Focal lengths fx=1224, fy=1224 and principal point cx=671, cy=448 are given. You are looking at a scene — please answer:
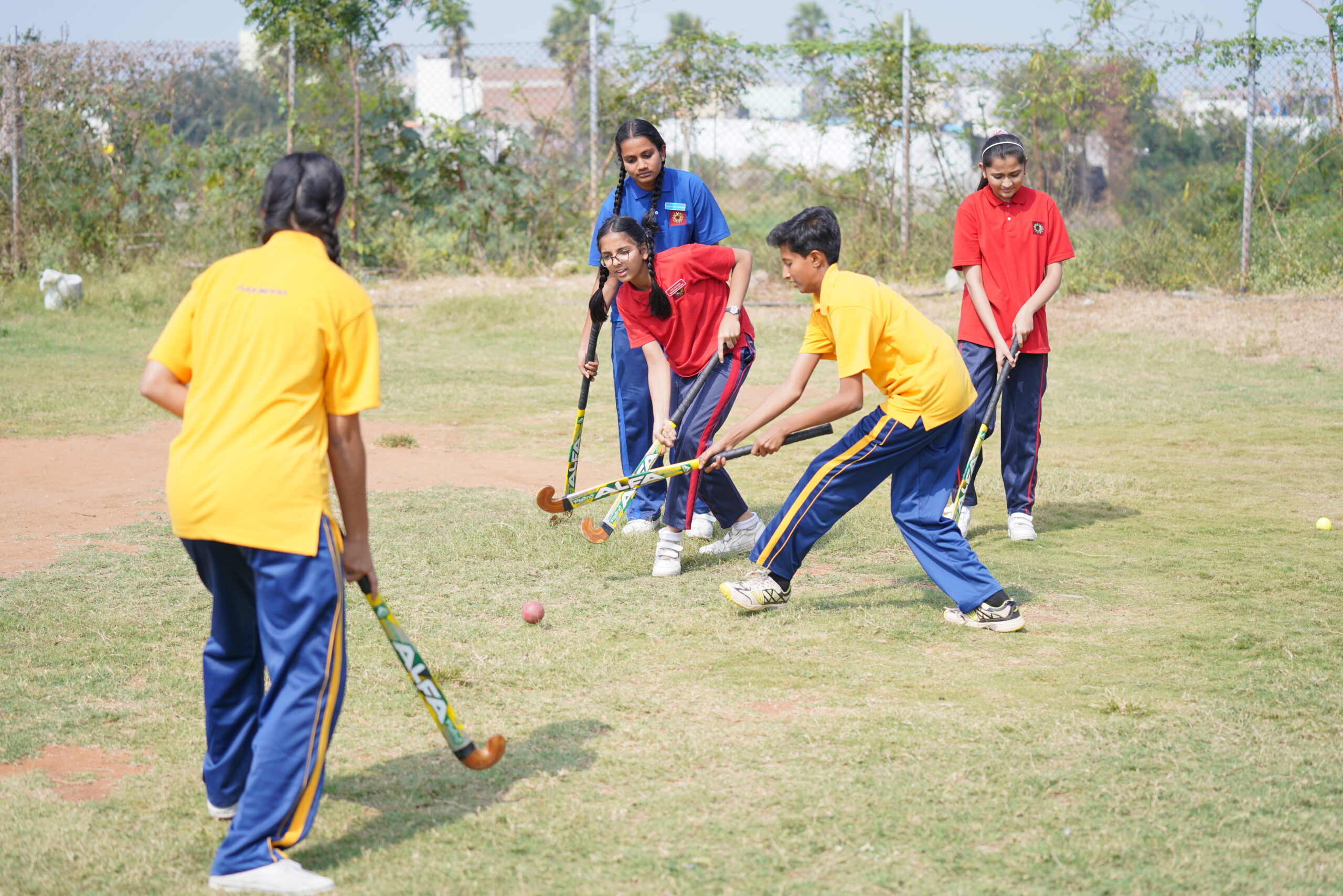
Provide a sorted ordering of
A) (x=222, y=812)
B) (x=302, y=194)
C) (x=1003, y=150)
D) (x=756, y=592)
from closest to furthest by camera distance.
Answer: (x=302, y=194) < (x=222, y=812) < (x=756, y=592) < (x=1003, y=150)

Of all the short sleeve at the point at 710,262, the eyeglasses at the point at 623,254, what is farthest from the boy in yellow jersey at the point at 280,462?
the short sleeve at the point at 710,262

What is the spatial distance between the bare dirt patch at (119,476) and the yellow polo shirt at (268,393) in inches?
124

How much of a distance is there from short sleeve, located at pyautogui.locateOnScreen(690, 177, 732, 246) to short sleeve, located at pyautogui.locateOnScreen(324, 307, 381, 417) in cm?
331

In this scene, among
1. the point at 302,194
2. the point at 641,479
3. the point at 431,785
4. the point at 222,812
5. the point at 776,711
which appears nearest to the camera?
the point at 302,194

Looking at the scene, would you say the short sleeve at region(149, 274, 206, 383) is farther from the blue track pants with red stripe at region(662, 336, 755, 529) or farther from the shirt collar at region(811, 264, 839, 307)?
the blue track pants with red stripe at region(662, 336, 755, 529)

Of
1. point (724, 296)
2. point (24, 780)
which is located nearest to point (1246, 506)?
point (724, 296)

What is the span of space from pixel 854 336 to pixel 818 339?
0.24 meters

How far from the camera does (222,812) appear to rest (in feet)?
9.79

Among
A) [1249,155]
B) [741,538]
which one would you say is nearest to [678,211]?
[741,538]

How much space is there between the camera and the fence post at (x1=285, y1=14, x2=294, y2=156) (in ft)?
45.9

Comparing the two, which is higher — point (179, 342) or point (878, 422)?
point (179, 342)

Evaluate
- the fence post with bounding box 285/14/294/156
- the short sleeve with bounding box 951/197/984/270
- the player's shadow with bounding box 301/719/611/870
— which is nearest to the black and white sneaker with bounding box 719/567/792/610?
the player's shadow with bounding box 301/719/611/870

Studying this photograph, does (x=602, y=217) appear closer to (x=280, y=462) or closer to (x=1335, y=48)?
(x=280, y=462)

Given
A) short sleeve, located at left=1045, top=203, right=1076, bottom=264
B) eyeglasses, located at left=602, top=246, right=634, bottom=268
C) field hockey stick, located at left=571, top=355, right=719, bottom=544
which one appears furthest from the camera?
short sleeve, located at left=1045, top=203, right=1076, bottom=264
